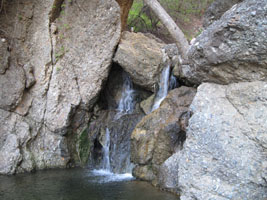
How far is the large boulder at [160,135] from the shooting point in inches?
246

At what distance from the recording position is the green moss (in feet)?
27.0

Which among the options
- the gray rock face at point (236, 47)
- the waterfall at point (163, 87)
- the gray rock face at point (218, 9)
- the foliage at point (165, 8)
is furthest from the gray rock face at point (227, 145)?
the foliage at point (165, 8)

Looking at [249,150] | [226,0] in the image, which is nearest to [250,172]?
[249,150]

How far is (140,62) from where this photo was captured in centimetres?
786

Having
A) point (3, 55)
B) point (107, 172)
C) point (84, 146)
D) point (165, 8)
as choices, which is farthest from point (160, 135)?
point (165, 8)

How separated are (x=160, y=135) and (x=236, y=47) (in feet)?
10.4

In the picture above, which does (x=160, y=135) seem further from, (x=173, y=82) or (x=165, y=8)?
(x=165, y=8)

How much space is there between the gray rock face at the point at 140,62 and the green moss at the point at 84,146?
235 centimetres

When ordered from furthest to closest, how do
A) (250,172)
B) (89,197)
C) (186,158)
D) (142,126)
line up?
1. (142,126)
2. (89,197)
3. (186,158)
4. (250,172)

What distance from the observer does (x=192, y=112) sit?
4.22 meters

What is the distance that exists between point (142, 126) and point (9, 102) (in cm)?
377

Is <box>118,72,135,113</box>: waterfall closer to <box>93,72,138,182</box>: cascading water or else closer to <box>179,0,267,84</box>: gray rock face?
<box>93,72,138,182</box>: cascading water

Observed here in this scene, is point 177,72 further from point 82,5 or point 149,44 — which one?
point 82,5

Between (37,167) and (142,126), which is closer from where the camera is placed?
(142,126)
